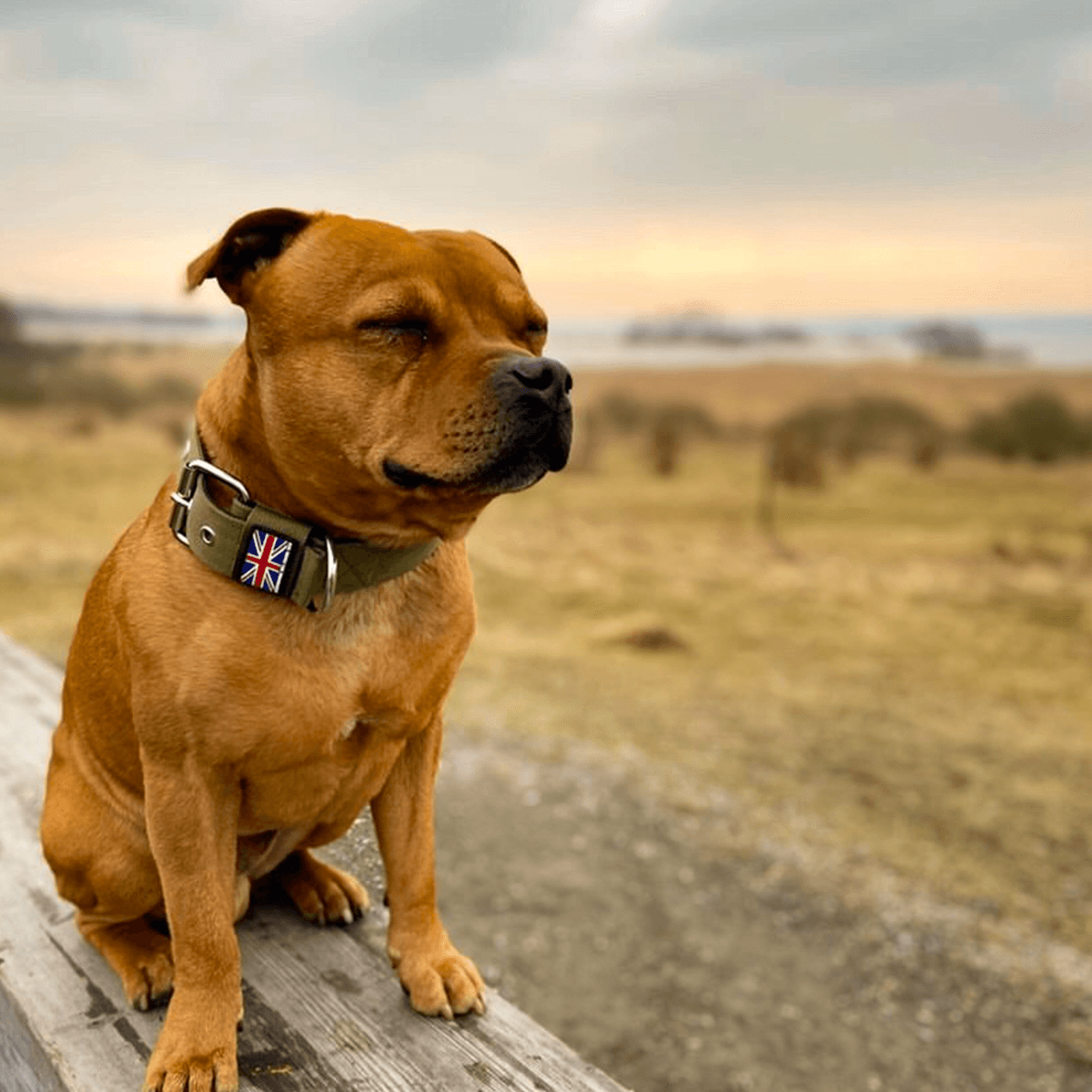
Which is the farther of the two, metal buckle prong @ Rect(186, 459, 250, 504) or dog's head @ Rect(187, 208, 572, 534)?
metal buckle prong @ Rect(186, 459, 250, 504)

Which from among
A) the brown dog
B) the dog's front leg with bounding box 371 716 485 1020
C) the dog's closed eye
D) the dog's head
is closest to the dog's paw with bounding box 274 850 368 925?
the dog's front leg with bounding box 371 716 485 1020

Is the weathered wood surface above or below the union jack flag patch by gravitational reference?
below

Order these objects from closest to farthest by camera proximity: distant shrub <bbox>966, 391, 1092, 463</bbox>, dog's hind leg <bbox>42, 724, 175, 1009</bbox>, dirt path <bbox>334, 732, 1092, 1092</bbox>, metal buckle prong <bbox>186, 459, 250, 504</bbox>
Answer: metal buckle prong <bbox>186, 459, 250, 504</bbox> < dog's hind leg <bbox>42, 724, 175, 1009</bbox> < dirt path <bbox>334, 732, 1092, 1092</bbox> < distant shrub <bbox>966, 391, 1092, 463</bbox>

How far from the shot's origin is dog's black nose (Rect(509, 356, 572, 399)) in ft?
5.83

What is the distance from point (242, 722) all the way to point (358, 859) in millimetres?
951

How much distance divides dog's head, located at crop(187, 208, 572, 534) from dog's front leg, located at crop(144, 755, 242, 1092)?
54cm

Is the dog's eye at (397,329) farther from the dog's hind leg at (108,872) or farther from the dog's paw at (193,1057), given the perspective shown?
the dog's paw at (193,1057)

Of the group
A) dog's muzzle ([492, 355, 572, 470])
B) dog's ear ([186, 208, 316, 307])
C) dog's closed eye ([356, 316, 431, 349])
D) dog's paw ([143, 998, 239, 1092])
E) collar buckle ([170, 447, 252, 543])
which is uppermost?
dog's ear ([186, 208, 316, 307])

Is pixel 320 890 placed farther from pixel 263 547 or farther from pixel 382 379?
pixel 382 379

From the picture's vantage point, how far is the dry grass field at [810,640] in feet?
18.7

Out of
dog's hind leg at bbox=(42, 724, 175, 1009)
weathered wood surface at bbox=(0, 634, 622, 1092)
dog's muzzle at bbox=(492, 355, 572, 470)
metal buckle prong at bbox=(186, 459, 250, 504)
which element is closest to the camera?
dog's muzzle at bbox=(492, 355, 572, 470)

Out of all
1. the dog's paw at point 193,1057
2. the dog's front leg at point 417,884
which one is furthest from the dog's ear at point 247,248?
the dog's paw at point 193,1057

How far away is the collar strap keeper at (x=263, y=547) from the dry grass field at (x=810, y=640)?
398 cm

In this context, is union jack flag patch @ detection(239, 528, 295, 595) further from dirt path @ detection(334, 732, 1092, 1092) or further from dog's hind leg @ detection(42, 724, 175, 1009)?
Answer: dirt path @ detection(334, 732, 1092, 1092)
